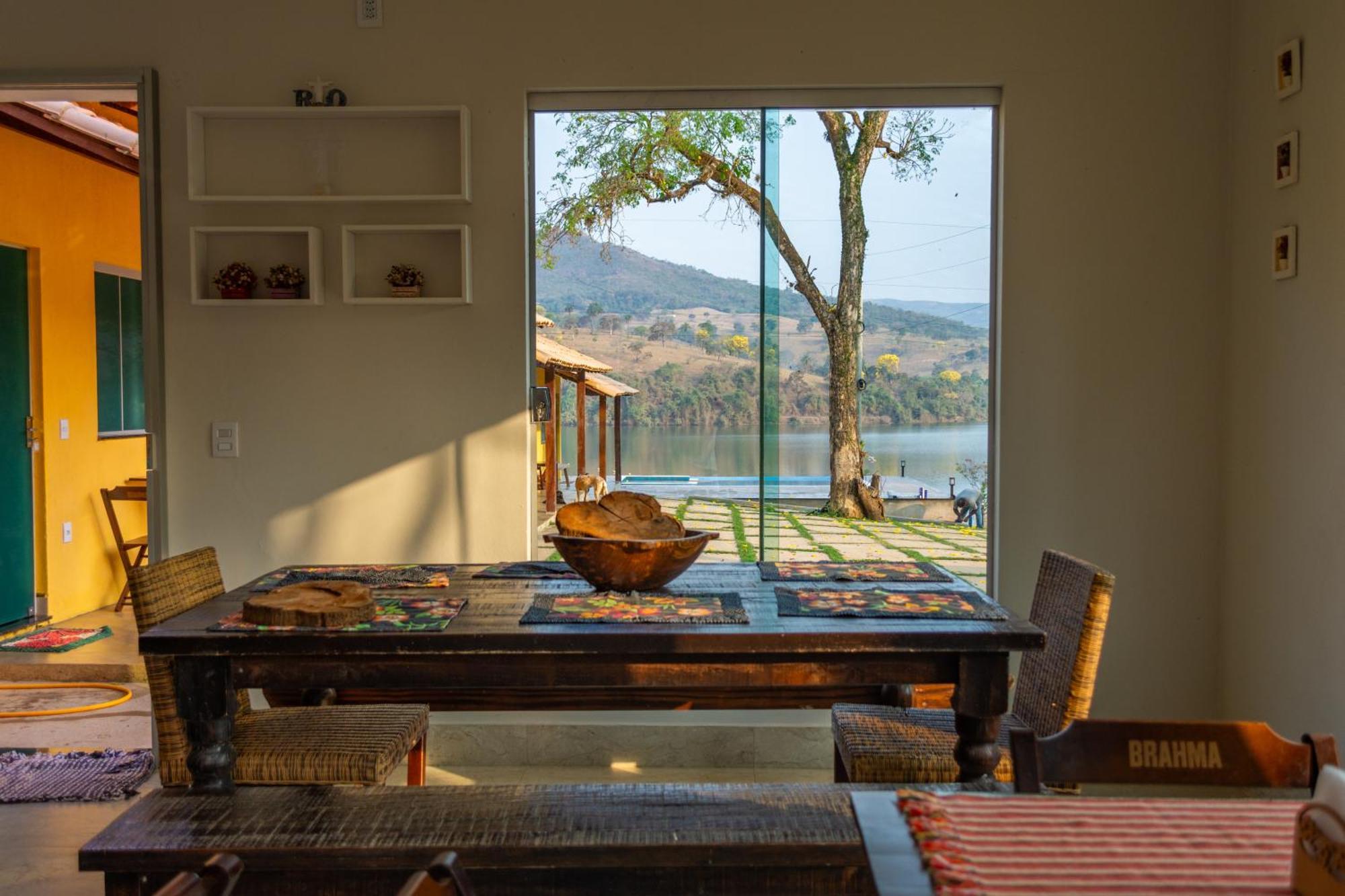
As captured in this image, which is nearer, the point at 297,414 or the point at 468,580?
the point at 468,580

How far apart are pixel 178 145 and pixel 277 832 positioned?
2.63 metres

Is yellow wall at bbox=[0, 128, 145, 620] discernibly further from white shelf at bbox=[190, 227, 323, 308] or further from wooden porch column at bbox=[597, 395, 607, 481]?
wooden porch column at bbox=[597, 395, 607, 481]

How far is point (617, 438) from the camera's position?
421cm

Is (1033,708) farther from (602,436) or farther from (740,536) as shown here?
(602,436)

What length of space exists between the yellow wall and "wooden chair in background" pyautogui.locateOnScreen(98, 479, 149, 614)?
0.14 meters

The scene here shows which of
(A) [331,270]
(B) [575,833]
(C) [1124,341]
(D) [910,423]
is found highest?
(A) [331,270]

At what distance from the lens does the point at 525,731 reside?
393 centimetres

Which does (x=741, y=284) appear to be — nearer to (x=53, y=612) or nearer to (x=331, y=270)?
(x=331, y=270)

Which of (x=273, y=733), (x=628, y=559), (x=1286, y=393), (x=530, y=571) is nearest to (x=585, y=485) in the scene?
(x=530, y=571)

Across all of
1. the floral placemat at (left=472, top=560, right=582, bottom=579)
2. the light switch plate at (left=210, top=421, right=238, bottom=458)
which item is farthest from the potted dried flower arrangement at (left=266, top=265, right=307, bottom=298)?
the floral placemat at (left=472, top=560, right=582, bottom=579)

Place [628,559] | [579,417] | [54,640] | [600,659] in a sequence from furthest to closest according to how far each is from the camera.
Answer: [54,640] → [579,417] → [628,559] → [600,659]

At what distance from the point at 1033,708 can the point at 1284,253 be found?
169 cm

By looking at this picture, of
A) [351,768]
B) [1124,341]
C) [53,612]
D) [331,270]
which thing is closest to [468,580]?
[351,768]

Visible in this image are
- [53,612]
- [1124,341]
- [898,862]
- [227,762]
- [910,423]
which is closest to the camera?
[898,862]
